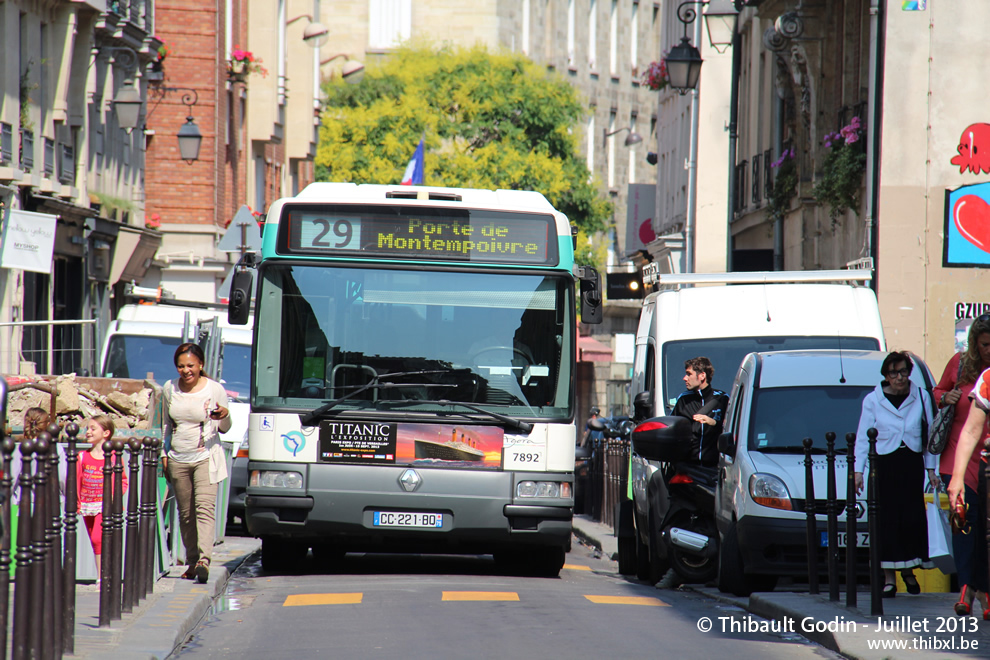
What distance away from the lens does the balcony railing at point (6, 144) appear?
27016 mm

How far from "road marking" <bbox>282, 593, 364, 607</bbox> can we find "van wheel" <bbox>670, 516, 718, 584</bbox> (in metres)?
2.65

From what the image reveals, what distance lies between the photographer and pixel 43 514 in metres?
7.22

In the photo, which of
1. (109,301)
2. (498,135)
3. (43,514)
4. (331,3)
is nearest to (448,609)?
(43,514)

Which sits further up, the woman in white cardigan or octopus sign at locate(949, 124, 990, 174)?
octopus sign at locate(949, 124, 990, 174)

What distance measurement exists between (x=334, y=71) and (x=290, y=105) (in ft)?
35.3

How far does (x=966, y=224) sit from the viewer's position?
22.3 m

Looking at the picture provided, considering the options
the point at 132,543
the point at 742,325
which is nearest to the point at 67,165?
the point at 742,325

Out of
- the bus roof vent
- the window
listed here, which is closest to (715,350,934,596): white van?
the bus roof vent

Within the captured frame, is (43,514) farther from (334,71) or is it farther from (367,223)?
(334,71)

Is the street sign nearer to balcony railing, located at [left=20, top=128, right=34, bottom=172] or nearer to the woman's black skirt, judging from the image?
balcony railing, located at [left=20, top=128, right=34, bottom=172]

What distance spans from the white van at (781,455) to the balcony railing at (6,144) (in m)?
16.9

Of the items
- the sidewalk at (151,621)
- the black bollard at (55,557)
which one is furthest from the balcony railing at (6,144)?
the black bollard at (55,557)

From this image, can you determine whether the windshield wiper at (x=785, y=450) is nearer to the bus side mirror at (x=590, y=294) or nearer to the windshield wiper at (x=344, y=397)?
the bus side mirror at (x=590, y=294)

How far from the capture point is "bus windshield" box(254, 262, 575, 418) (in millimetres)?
13430
